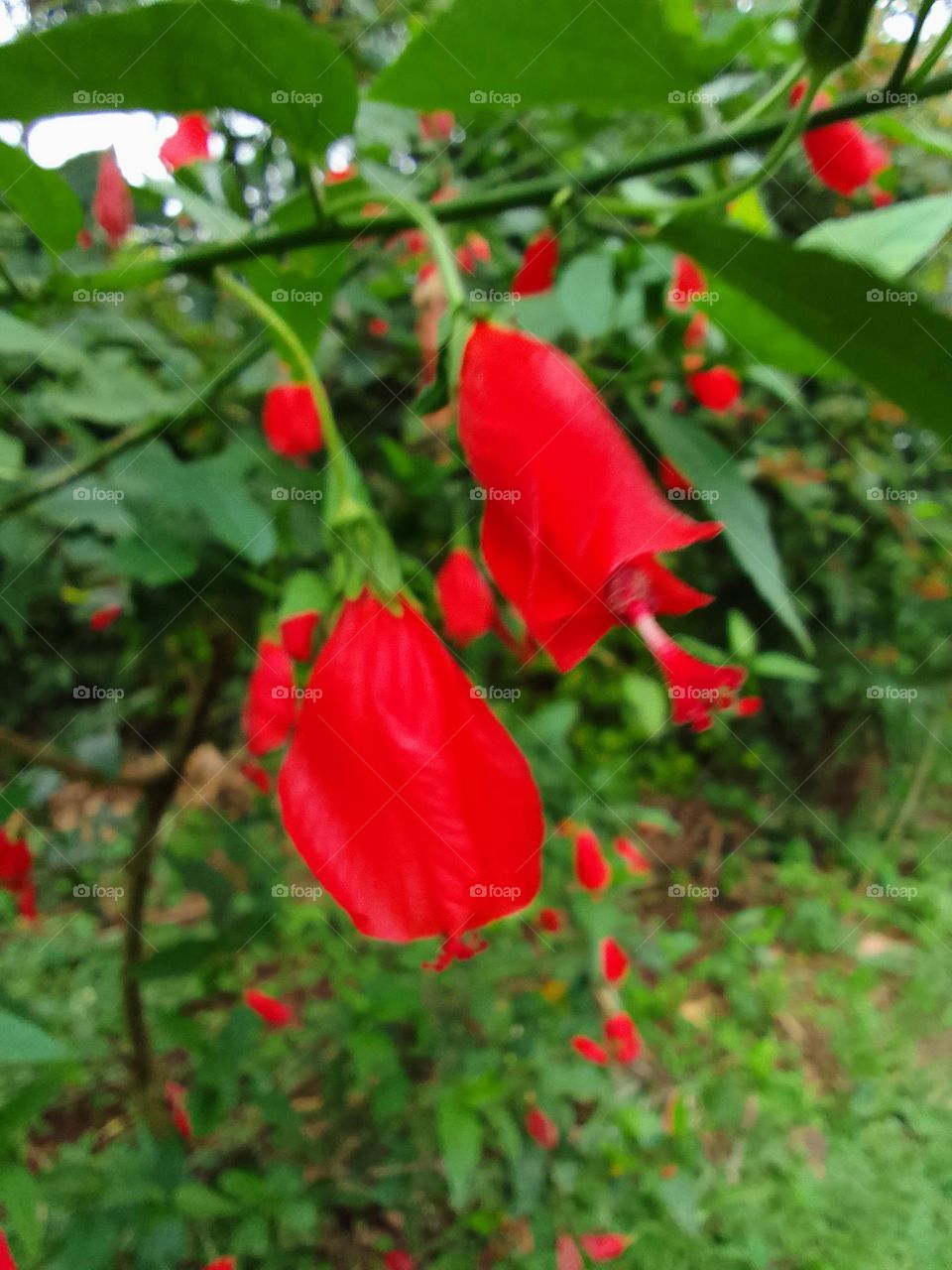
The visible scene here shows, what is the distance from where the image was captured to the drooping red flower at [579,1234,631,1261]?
563 mm

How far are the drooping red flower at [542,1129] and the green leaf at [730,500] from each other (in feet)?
1.32

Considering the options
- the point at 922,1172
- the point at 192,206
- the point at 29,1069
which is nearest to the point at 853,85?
the point at 192,206

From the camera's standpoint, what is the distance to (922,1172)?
69 centimetres

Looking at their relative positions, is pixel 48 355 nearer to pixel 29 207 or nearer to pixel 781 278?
pixel 29 207

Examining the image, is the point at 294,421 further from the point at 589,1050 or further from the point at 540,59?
the point at 589,1050

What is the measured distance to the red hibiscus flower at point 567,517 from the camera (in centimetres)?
19

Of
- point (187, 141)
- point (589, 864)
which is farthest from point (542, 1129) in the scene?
point (187, 141)

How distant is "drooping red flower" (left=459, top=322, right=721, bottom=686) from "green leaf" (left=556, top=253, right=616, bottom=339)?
0.33 meters

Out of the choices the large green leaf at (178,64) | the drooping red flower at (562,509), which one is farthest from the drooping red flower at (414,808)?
the large green leaf at (178,64)

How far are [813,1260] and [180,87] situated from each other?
0.80m

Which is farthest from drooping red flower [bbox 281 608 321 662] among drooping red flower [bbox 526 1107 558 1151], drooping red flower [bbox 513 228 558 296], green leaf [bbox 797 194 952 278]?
drooping red flower [bbox 526 1107 558 1151]

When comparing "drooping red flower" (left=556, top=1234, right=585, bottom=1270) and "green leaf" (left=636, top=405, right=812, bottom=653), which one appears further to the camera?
"drooping red flower" (left=556, top=1234, right=585, bottom=1270)

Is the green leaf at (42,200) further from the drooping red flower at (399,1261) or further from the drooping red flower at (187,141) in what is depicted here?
the drooping red flower at (399,1261)

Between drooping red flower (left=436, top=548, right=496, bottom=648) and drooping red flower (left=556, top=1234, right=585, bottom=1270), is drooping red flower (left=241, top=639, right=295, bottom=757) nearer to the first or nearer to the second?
drooping red flower (left=436, top=548, right=496, bottom=648)
